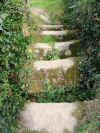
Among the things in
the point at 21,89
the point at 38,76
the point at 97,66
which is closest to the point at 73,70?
the point at 97,66

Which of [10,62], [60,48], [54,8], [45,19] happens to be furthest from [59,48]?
[54,8]

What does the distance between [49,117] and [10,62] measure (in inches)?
49.6

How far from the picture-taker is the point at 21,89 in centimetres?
372

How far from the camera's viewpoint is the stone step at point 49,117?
322 cm

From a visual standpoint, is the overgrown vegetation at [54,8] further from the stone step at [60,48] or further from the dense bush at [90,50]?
the dense bush at [90,50]

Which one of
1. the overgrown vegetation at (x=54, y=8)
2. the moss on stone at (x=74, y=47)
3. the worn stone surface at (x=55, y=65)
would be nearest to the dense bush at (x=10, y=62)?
the worn stone surface at (x=55, y=65)

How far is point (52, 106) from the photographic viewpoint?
142 inches

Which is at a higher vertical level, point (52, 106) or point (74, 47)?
point (74, 47)

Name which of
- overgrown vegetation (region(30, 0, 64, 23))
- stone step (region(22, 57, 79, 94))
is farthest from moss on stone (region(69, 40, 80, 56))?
overgrown vegetation (region(30, 0, 64, 23))

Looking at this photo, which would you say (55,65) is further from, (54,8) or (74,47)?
(54,8)

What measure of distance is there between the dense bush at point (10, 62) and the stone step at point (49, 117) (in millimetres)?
220

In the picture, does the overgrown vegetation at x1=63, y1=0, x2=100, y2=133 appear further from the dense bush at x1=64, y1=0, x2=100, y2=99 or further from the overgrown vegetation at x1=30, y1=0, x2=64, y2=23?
the overgrown vegetation at x1=30, y1=0, x2=64, y2=23

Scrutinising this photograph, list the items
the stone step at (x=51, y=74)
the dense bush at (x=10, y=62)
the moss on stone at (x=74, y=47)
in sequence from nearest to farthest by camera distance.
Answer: the dense bush at (x=10, y=62) < the stone step at (x=51, y=74) < the moss on stone at (x=74, y=47)

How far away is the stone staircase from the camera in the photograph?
3.25 metres
